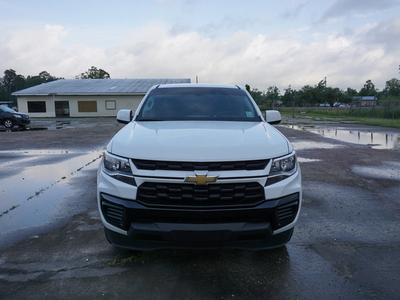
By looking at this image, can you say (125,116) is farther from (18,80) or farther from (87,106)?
(18,80)

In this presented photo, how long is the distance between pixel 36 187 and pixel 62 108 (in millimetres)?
35057

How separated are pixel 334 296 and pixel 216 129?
1806 millimetres

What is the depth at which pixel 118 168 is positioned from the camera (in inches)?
107

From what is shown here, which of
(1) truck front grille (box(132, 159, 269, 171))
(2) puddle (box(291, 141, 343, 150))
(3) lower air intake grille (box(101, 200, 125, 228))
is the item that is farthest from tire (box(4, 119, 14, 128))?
(1) truck front grille (box(132, 159, 269, 171))

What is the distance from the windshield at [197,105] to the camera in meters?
3.91

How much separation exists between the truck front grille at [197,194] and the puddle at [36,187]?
2180 millimetres

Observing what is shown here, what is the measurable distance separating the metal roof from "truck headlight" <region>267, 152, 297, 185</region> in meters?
33.7

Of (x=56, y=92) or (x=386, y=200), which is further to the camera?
(x=56, y=92)

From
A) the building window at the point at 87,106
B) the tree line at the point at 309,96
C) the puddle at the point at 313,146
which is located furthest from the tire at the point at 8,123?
the tree line at the point at 309,96

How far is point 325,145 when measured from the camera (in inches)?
445

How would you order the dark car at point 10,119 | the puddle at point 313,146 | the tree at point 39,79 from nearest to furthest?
the puddle at point 313,146, the dark car at point 10,119, the tree at point 39,79

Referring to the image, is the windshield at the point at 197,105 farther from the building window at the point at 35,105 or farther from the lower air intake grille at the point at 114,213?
the building window at the point at 35,105

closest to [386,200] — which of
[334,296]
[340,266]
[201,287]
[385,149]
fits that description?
[340,266]

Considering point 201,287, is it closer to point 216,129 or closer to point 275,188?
point 275,188
